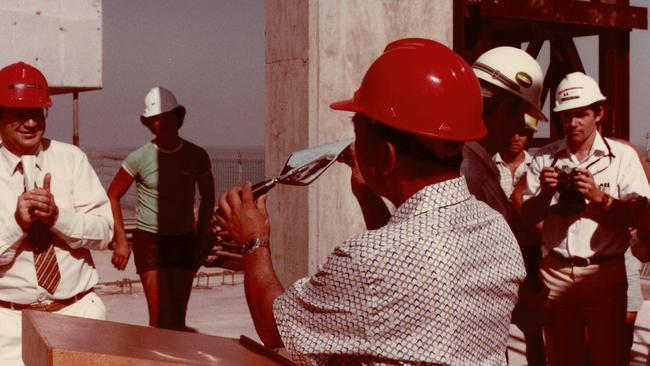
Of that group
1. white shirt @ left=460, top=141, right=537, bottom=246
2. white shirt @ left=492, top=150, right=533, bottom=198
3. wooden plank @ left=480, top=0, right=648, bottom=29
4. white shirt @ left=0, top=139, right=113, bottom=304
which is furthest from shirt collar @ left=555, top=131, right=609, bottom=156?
white shirt @ left=0, top=139, right=113, bottom=304

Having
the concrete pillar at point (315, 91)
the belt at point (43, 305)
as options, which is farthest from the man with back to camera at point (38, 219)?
the concrete pillar at point (315, 91)

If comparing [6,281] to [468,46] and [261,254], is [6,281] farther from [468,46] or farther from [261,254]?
[468,46]

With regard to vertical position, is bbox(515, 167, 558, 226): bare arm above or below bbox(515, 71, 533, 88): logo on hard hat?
below

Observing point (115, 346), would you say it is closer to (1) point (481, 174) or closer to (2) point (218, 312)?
(1) point (481, 174)

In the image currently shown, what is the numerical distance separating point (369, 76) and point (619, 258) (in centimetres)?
312

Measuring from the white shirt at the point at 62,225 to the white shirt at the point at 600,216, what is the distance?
231 cm

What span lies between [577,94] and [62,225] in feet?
8.92

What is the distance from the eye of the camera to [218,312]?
9727mm

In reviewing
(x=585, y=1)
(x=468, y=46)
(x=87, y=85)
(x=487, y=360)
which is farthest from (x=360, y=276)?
(x=87, y=85)

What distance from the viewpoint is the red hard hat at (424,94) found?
78.4 inches

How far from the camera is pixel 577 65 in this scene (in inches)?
315

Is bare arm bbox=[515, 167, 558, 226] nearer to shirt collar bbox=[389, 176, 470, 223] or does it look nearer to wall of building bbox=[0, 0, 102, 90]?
shirt collar bbox=[389, 176, 470, 223]

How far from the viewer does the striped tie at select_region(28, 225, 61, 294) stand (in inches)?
159

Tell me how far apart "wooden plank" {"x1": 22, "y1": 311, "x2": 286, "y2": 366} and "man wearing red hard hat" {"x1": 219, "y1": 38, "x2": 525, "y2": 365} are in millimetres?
132
